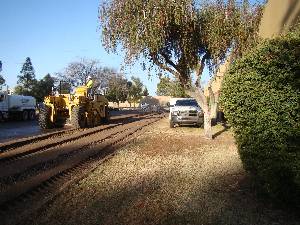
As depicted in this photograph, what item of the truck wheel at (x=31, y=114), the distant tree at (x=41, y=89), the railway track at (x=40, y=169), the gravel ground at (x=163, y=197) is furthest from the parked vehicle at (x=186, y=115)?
the distant tree at (x=41, y=89)

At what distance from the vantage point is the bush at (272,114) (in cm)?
583

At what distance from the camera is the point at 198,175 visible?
9.48 metres

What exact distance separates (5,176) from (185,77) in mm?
12417

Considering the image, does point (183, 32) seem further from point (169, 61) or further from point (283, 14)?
point (283, 14)

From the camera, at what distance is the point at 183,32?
Result: 1814cm

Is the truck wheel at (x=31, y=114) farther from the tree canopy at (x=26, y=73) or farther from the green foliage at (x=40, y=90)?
the tree canopy at (x=26, y=73)

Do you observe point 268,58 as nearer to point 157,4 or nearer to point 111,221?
point 111,221

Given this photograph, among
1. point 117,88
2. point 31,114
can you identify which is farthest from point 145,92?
point 31,114

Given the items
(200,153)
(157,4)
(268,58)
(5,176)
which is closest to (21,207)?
(5,176)

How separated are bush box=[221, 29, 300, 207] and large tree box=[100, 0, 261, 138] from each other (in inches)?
407

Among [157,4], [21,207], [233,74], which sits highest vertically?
[157,4]

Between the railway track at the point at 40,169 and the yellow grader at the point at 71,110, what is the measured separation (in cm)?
624

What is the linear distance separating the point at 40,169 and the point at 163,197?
14.0ft

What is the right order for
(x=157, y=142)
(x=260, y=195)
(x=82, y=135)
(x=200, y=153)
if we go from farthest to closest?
(x=82, y=135)
(x=157, y=142)
(x=200, y=153)
(x=260, y=195)
